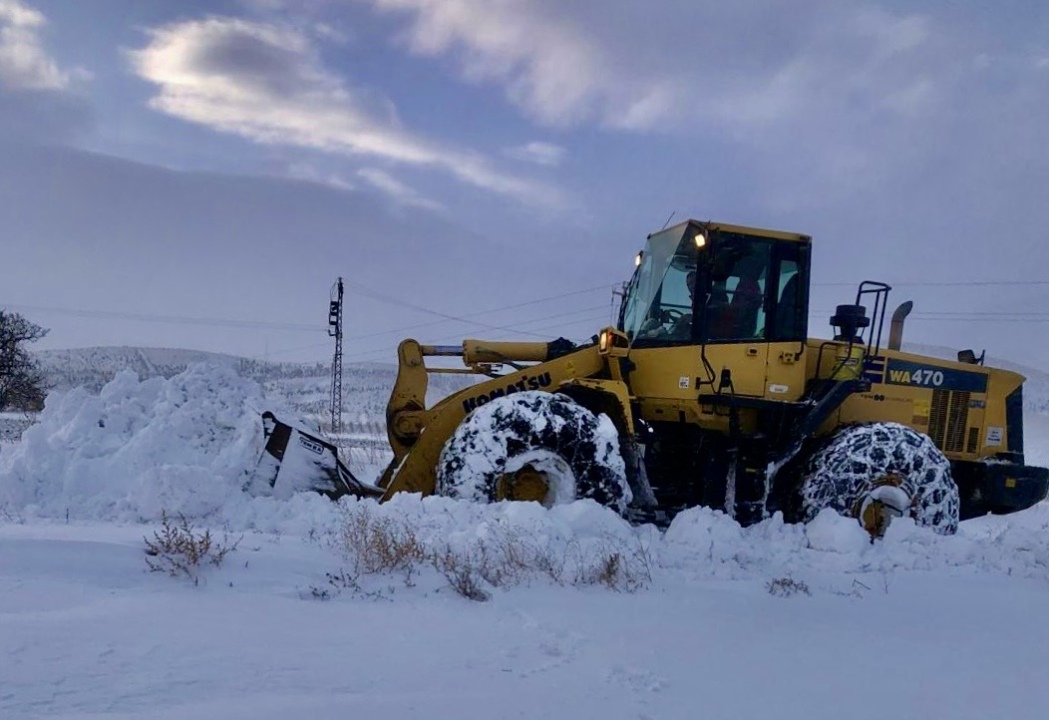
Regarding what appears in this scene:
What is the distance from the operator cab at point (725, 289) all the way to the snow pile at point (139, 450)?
416cm

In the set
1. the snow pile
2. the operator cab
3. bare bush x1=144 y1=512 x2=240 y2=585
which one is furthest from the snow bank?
the operator cab

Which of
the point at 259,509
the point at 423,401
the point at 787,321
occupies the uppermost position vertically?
the point at 787,321

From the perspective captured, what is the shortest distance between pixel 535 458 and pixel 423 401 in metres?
2.04

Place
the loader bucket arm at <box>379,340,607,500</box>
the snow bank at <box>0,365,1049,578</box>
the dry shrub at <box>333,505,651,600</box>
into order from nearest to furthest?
the dry shrub at <box>333,505,651,600</box> → the snow bank at <box>0,365,1049,578</box> → the loader bucket arm at <box>379,340,607,500</box>

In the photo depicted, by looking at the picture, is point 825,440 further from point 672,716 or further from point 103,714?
point 103,714

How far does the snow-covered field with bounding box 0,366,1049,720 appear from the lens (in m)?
2.93

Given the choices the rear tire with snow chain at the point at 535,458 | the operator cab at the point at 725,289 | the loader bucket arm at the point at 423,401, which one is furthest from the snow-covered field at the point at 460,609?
the operator cab at the point at 725,289

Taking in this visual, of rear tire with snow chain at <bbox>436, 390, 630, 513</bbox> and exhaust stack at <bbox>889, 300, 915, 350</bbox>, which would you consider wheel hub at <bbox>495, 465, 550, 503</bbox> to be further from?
exhaust stack at <bbox>889, 300, 915, 350</bbox>

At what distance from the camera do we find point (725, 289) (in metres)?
8.20

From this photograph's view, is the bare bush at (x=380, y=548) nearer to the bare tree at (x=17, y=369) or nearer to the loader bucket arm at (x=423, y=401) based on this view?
the loader bucket arm at (x=423, y=401)

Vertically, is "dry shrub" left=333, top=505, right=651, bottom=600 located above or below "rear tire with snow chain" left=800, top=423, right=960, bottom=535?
below

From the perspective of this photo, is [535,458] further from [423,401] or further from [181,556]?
[181,556]

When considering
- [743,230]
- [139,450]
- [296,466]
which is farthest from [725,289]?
[139,450]

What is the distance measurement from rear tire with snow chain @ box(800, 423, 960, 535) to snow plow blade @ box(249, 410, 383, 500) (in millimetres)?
4511
